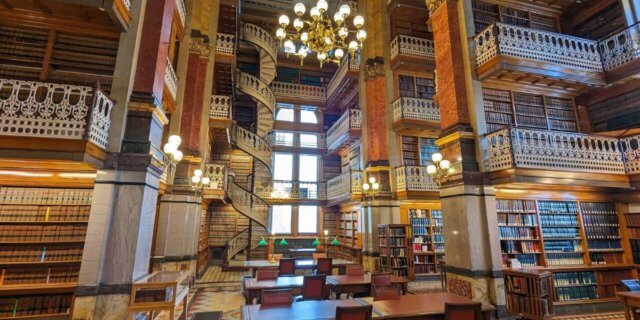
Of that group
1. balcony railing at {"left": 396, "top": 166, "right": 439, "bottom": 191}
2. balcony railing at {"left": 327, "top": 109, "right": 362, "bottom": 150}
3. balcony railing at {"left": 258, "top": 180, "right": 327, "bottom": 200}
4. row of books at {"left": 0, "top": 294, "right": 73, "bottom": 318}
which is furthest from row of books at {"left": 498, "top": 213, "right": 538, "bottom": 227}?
row of books at {"left": 0, "top": 294, "right": 73, "bottom": 318}

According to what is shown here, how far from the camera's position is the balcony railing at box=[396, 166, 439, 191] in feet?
28.6

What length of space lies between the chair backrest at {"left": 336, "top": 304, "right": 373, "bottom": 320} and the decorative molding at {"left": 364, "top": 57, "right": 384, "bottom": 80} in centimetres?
855

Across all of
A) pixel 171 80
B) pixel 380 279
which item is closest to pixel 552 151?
pixel 380 279

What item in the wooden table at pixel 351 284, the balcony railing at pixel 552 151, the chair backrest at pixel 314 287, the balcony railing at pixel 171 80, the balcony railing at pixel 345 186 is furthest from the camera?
the balcony railing at pixel 345 186

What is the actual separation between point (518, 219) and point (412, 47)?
606 cm

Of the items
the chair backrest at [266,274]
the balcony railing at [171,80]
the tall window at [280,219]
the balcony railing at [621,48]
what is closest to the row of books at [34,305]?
the chair backrest at [266,274]

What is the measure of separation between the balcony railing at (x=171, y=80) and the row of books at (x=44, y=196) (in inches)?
117

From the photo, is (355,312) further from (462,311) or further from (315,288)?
(315,288)

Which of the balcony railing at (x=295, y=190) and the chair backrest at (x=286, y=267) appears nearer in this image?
the chair backrest at (x=286, y=267)

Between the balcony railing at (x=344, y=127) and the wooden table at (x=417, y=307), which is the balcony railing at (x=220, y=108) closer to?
the balcony railing at (x=344, y=127)

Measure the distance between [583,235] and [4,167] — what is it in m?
10.4

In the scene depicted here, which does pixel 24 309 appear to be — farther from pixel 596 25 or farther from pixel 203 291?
pixel 596 25

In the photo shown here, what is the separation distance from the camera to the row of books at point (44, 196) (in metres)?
4.54

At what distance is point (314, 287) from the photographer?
478cm
